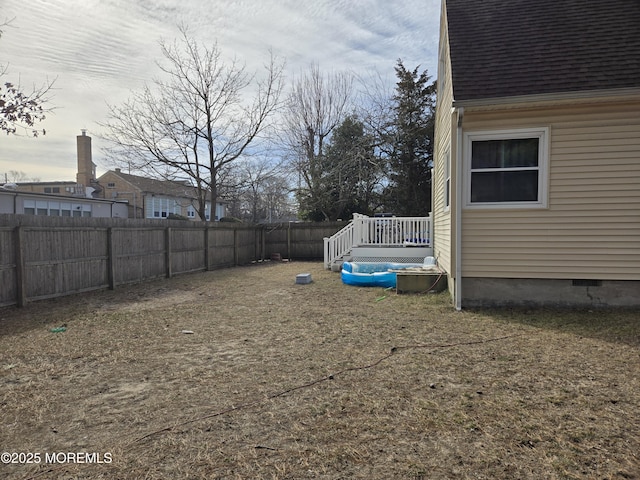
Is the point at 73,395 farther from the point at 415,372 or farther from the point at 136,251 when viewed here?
the point at 136,251

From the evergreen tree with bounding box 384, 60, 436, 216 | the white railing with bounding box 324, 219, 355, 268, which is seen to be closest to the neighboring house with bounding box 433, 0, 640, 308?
the white railing with bounding box 324, 219, 355, 268

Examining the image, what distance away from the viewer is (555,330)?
520cm

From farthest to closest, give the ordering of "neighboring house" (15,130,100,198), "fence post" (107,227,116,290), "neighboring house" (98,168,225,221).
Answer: "neighboring house" (15,130,100,198) < "neighboring house" (98,168,225,221) < "fence post" (107,227,116,290)

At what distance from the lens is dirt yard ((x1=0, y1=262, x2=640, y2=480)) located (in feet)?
7.80

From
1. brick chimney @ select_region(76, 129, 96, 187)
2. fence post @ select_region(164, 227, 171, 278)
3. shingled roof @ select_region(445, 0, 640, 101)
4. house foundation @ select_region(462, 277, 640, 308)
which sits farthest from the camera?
brick chimney @ select_region(76, 129, 96, 187)

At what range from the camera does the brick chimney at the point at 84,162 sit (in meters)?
31.9

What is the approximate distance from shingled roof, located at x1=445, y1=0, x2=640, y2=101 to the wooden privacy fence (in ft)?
26.7

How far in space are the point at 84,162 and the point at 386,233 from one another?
30.0 m

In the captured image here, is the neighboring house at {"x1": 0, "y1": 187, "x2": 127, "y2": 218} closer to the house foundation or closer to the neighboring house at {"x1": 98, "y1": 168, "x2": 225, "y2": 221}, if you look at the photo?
the neighboring house at {"x1": 98, "y1": 168, "x2": 225, "y2": 221}

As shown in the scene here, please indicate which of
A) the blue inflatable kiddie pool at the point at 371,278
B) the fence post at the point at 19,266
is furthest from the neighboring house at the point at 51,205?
the blue inflatable kiddie pool at the point at 371,278

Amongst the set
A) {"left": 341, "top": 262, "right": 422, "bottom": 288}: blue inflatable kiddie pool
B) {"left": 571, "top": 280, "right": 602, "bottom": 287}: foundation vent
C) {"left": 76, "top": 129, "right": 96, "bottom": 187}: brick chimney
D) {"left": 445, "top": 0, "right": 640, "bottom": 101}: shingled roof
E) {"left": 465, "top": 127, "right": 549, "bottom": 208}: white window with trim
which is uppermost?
{"left": 76, "top": 129, "right": 96, "bottom": 187}: brick chimney

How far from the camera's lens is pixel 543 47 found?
6621 mm

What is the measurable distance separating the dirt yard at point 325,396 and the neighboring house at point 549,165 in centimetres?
64

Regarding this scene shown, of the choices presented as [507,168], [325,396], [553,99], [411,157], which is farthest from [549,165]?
[411,157]
